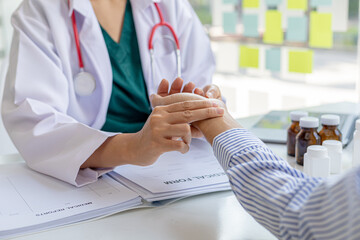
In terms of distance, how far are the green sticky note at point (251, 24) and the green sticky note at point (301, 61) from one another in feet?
1.50

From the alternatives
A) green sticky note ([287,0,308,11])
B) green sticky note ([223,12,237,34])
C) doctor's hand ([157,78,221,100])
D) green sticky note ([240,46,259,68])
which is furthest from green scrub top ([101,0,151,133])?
green sticky note ([223,12,237,34])

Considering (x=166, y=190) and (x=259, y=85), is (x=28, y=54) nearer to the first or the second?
(x=166, y=190)

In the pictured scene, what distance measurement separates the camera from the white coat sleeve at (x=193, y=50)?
1354mm

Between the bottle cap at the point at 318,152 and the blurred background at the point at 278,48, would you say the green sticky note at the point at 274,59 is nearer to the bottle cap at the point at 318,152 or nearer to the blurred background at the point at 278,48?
the blurred background at the point at 278,48

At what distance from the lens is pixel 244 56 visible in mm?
2932

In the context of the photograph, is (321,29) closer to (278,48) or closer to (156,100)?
(278,48)

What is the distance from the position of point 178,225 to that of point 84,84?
0.53 metres

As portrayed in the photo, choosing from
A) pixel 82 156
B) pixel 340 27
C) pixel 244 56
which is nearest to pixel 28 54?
pixel 82 156

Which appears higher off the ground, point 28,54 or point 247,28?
point 28,54

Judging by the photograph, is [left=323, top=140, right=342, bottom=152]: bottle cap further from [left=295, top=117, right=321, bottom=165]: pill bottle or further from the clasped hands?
the clasped hands

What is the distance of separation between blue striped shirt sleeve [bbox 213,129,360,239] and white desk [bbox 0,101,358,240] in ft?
0.24

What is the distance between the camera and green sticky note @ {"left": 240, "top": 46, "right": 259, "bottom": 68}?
289cm

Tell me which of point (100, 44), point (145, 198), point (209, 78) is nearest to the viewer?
point (145, 198)

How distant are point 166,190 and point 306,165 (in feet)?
0.94
